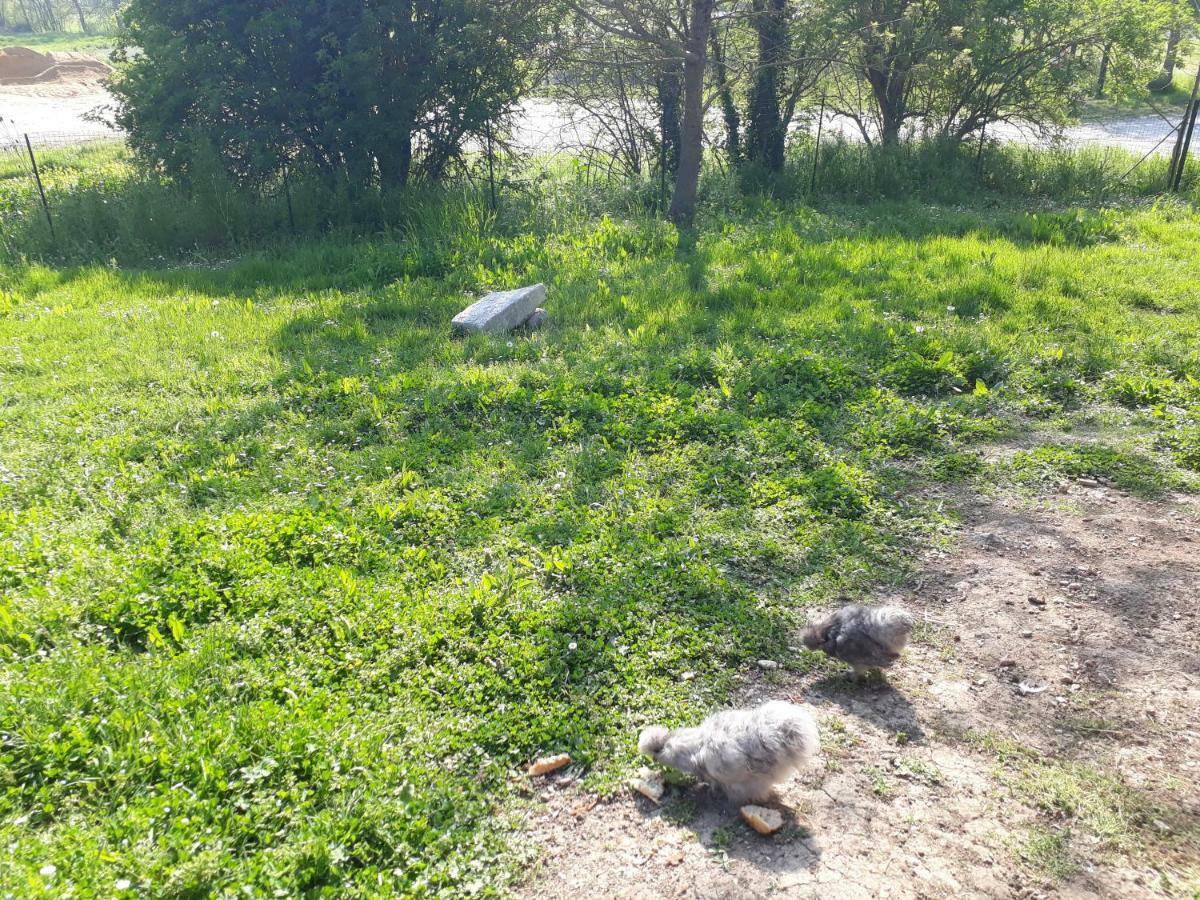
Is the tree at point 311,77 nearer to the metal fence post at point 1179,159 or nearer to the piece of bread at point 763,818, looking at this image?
the metal fence post at point 1179,159

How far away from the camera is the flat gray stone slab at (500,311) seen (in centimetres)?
851

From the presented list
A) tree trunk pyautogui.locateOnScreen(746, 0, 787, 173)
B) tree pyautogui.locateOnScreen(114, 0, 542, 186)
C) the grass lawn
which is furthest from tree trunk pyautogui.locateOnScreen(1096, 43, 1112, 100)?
tree pyautogui.locateOnScreen(114, 0, 542, 186)

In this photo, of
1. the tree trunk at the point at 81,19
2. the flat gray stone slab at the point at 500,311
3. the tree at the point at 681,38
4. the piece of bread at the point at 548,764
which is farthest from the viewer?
the tree trunk at the point at 81,19

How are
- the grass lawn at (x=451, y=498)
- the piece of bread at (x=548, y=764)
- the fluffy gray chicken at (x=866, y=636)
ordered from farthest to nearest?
the fluffy gray chicken at (x=866, y=636) → the piece of bread at (x=548, y=764) → the grass lawn at (x=451, y=498)

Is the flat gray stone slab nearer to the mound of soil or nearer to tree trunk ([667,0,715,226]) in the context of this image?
tree trunk ([667,0,715,226])

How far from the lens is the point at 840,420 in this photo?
660cm

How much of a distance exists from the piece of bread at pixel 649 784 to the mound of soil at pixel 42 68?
4715cm

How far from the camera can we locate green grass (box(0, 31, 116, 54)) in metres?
50.2

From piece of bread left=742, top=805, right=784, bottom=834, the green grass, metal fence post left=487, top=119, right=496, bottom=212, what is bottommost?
piece of bread left=742, top=805, right=784, bottom=834

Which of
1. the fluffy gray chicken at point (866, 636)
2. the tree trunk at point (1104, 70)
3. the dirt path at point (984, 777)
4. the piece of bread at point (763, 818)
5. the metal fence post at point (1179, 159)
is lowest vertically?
the dirt path at point (984, 777)

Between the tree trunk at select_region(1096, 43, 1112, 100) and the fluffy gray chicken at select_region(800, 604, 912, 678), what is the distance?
1348cm

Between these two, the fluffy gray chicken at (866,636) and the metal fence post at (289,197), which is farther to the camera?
the metal fence post at (289,197)

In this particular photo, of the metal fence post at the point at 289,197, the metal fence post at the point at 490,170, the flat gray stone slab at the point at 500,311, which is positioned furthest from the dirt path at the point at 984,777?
the metal fence post at the point at 289,197

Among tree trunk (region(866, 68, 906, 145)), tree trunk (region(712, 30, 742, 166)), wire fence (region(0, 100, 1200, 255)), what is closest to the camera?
wire fence (region(0, 100, 1200, 255))
